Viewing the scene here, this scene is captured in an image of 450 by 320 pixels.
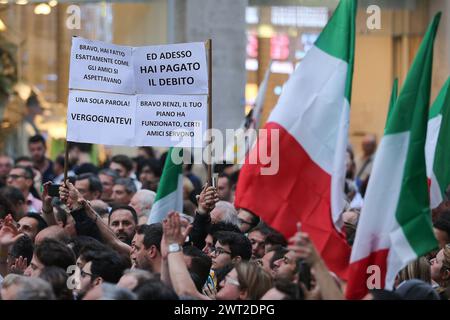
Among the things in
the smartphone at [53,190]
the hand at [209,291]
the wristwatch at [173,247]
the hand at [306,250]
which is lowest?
the hand at [209,291]

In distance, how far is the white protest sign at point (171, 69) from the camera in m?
9.30

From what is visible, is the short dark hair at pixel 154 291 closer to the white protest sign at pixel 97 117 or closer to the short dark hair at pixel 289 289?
the short dark hair at pixel 289 289

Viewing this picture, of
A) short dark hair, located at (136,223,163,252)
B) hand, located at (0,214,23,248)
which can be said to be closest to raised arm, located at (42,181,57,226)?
hand, located at (0,214,23,248)

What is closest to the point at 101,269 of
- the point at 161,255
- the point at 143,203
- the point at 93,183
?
the point at 161,255

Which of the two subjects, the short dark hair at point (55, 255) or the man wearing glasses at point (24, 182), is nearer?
the short dark hair at point (55, 255)

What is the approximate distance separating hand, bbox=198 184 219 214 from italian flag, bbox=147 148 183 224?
54.8 inches

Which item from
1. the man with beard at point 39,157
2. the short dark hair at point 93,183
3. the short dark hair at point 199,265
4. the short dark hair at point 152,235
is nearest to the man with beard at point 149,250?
the short dark hair at point 152,235

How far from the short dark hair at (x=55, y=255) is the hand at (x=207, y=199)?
1.29 m

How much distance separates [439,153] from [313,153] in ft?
9.95

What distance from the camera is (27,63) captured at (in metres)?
35.1

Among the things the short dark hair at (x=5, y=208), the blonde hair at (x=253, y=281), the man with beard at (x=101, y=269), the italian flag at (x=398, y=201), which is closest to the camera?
the italian flag at (x=398, y=201)

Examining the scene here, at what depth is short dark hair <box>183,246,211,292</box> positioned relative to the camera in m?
8.31
